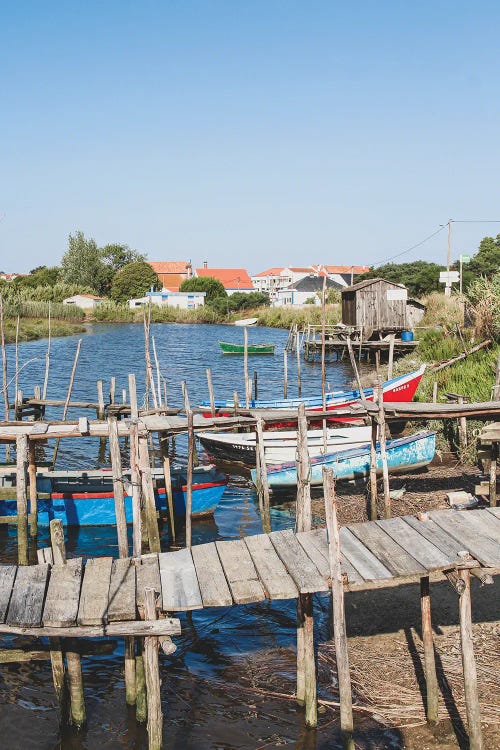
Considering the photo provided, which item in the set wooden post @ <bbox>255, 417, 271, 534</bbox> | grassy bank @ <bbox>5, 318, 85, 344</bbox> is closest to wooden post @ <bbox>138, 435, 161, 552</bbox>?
wooden post @ <bbox>255, 417, 271, 534</bbox>

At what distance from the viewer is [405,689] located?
848cm

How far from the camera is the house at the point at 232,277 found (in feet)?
406

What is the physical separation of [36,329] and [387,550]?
→ 182 ft

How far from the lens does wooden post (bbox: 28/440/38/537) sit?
1321 centimetres

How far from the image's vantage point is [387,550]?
7.95 metres

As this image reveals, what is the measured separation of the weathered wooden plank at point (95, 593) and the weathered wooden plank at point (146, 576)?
12.8 inches

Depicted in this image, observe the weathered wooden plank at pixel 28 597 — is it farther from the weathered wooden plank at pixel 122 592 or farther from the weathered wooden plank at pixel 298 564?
the weathered wooden plank at pixel 298 564

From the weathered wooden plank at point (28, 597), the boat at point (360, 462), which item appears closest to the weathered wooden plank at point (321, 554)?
the weathered wooden plank at point (28, 597)

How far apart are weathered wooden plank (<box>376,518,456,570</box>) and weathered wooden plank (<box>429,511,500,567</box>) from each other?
1.03 ft

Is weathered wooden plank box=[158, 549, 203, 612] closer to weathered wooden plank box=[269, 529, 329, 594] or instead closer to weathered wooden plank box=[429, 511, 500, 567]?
weathered wooden plank box=[269, 529, 329, 594]

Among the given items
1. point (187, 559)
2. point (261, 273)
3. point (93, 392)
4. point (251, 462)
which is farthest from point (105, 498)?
point (261, 273)

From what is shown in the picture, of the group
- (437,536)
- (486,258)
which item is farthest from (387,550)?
(486,258)

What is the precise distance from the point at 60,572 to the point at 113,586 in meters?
0.70

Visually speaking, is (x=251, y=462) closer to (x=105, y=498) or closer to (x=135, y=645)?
(x=105, y=498)
